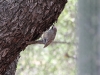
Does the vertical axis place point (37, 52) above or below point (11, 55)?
below

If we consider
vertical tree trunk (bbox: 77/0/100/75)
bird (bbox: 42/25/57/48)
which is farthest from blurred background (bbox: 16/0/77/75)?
vertical tree trunk (bbox: 77/0/100/75)

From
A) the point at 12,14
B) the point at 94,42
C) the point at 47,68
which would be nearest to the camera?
the point at 94,42

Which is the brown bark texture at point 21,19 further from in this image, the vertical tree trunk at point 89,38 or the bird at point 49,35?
the vertical tree trunk at point 89,38

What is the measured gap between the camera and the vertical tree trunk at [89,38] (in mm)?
863

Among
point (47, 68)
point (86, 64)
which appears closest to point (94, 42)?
point (86, 64)

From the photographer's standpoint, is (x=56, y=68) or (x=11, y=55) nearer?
(x=11, y=55)

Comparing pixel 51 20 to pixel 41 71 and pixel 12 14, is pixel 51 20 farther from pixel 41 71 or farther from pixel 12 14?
pixel 41 71

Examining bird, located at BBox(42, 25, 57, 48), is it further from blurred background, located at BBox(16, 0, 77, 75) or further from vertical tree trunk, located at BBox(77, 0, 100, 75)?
blurred background, located at BBox(16, 0, 77, 75)

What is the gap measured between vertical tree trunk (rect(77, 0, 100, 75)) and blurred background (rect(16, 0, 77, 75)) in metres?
5.02

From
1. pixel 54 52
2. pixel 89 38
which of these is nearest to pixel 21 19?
pixel 89 38

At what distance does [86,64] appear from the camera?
88 cm

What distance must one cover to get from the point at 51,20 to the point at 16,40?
0.69ft

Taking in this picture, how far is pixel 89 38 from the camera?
34.7 inches

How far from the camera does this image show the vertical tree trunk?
863 millimetres
